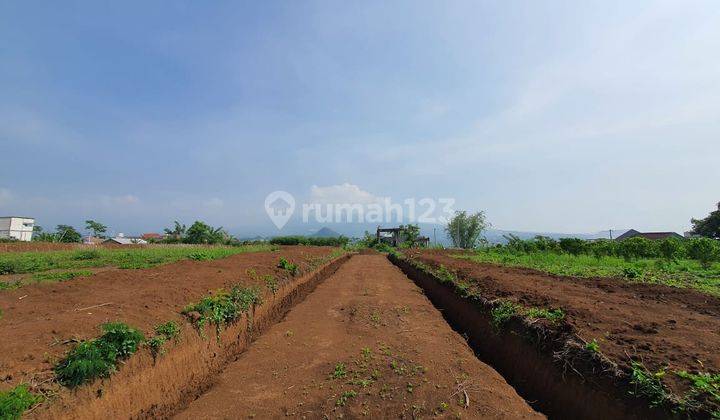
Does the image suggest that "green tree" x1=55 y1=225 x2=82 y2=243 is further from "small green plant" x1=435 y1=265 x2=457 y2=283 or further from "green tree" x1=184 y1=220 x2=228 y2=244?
"small green plant" x1=435 y1=265 x2=457 y2=283

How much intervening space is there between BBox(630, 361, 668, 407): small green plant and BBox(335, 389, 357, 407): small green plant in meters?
3.07

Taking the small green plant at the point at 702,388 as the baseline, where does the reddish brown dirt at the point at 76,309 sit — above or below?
above

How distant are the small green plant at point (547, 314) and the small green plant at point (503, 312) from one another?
32 cm

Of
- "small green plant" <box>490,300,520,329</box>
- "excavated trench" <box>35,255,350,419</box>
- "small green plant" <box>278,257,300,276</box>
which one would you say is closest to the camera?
"excavated trench" <box>35,255,350,419</box>

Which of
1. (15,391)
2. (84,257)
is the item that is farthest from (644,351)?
(84,257)

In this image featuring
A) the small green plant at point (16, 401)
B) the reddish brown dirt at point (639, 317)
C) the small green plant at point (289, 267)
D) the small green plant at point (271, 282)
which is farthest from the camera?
the small green plant at point (289, 267)

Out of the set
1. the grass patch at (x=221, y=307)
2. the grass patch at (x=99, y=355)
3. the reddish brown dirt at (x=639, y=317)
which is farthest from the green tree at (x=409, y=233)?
the grass patch at (x=99, y=355)

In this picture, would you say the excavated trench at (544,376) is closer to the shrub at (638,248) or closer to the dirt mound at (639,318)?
the dirt mound at (639,318)

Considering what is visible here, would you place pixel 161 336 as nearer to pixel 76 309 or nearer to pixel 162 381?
pixel 162 381

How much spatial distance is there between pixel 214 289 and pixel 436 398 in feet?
17.4

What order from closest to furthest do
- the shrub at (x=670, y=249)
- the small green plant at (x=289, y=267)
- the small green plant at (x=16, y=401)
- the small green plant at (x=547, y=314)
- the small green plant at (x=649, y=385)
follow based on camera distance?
the small green plant at (x=16, y=401) < the small green plant at (x=649, y=385) < the small green plant at (x=547, y=314) < the small green plant at (x=289, y=267) < the shrub at (x=670, y=249)

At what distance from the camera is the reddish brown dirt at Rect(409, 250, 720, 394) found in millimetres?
3812

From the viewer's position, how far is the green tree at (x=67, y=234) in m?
43.3

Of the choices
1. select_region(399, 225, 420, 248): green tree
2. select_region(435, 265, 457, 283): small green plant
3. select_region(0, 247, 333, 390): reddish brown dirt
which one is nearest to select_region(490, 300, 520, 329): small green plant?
select_region(435, 265, 457, 283): small green plant
